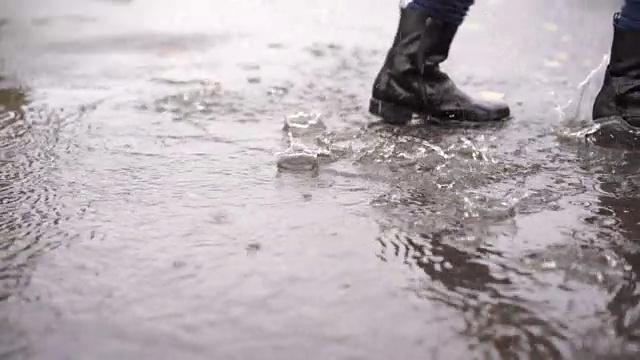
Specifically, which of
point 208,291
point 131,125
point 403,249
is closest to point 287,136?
point 131,125

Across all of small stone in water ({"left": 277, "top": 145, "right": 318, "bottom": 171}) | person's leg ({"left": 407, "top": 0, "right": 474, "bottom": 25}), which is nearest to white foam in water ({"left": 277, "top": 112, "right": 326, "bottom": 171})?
small stone in water ({"left": 277, "top": 145, "right": 318, "bottom": 171})

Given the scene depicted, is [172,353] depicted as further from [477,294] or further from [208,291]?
[477,294]

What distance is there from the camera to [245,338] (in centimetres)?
110

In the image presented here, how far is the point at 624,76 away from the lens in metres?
2.27

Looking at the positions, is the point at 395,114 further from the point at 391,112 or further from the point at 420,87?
the point at 420,87

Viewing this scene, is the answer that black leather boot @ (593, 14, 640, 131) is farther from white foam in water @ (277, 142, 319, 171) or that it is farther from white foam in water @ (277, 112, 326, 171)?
white foam in water @ (277, 142, 319, 171)

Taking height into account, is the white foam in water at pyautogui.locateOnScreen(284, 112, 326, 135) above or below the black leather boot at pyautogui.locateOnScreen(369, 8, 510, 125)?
below

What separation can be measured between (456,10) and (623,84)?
563 millimetres

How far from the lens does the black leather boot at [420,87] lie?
2.34m

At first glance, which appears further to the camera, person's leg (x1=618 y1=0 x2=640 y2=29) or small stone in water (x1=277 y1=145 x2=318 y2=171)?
person's leg (x1=618 y1=0 x2=640 y2=29)

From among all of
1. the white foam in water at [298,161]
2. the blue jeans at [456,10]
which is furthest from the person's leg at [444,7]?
the white foam in water at [298,161]

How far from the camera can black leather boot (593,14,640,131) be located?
224 cm

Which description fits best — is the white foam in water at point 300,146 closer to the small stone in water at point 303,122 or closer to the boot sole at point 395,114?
the small stone in water at point 303,122

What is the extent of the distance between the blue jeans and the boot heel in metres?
0.31
